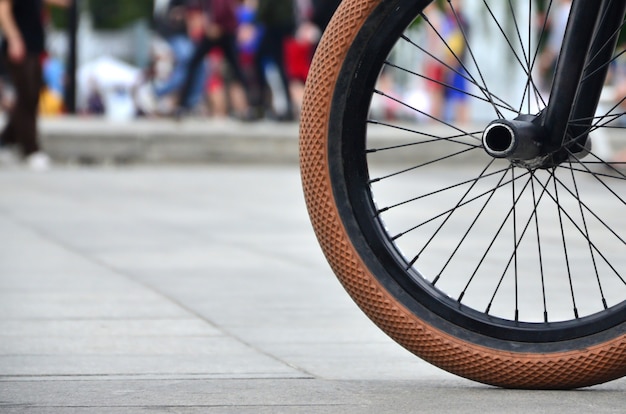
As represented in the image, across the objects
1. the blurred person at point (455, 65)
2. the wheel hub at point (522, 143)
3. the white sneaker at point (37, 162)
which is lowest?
the white sneaker at point (37, 162)

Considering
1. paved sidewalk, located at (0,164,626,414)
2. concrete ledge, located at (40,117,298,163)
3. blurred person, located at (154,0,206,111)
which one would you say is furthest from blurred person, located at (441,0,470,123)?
paved sidewalk, located at (0,164,626,414)

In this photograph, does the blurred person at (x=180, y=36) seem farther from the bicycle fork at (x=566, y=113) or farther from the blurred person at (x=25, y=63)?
the bicycle fork at (x=566, y=113)

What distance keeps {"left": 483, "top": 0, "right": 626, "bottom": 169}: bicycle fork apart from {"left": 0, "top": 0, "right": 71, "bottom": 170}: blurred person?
907 centimetres

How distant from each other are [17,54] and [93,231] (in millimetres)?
5018

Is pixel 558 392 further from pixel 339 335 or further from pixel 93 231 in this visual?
pixel 93 231

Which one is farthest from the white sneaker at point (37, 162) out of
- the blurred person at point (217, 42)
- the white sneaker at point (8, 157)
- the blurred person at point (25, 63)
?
the blurred person at point (217, 42)

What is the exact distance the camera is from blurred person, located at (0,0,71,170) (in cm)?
1202

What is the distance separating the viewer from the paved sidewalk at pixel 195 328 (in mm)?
3400

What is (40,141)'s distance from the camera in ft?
42.8

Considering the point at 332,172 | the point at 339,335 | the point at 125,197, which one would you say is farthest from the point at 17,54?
the point at 332,172

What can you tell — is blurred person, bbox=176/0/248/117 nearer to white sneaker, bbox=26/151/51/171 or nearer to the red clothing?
the red clothing

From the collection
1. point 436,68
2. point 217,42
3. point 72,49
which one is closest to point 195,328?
point 217,42

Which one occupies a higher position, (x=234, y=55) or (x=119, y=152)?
(x=234, y=55)

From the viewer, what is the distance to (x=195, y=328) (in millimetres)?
4566
